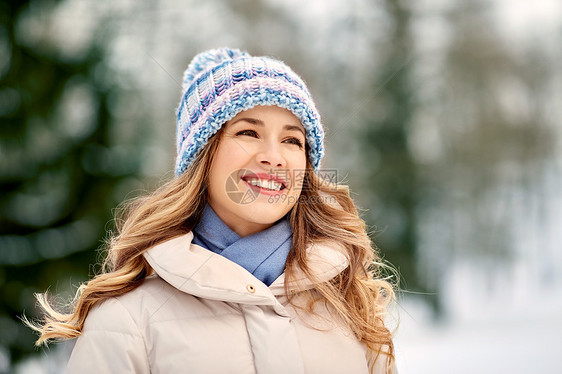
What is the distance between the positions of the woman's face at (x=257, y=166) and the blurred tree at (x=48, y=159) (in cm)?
241

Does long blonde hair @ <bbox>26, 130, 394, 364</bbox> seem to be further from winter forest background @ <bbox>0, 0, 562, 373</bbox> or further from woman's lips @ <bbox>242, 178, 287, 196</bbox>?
winter forest background @ <bbox>0, 0, 562, 373</bbox>

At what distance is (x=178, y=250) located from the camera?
5.01 ft

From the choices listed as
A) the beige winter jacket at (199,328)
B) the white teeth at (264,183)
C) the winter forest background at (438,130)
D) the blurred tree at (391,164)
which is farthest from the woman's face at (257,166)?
the blurred tree at (391,164)

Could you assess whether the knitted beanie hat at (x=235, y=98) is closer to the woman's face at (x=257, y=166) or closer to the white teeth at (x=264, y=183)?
the woman's face at (x=257, y=166)

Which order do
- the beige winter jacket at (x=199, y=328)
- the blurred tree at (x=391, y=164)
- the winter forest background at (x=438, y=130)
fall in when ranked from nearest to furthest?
1. the beige winter jacket at (x=199, y=328)
2. the winter forest background at (x=438, y=130)
3. the blurred tree at (x=391, y=164)

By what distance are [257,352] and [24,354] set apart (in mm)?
2775

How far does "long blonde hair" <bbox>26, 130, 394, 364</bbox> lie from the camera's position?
62.7 inches

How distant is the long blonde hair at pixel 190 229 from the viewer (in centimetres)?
159

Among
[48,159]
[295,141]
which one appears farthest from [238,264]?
[48,159]

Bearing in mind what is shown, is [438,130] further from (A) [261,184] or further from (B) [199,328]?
(B) [199,328]

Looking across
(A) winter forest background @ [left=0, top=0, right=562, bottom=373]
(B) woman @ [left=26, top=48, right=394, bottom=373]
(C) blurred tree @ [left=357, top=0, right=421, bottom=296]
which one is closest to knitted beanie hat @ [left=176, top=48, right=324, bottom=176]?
(B) woman @ [left=26, top=48, right=394, bottom=373]

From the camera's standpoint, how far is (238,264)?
1613 millimetres

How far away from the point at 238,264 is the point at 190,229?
0.77 feet

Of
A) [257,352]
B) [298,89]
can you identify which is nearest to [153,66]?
[298,89]
